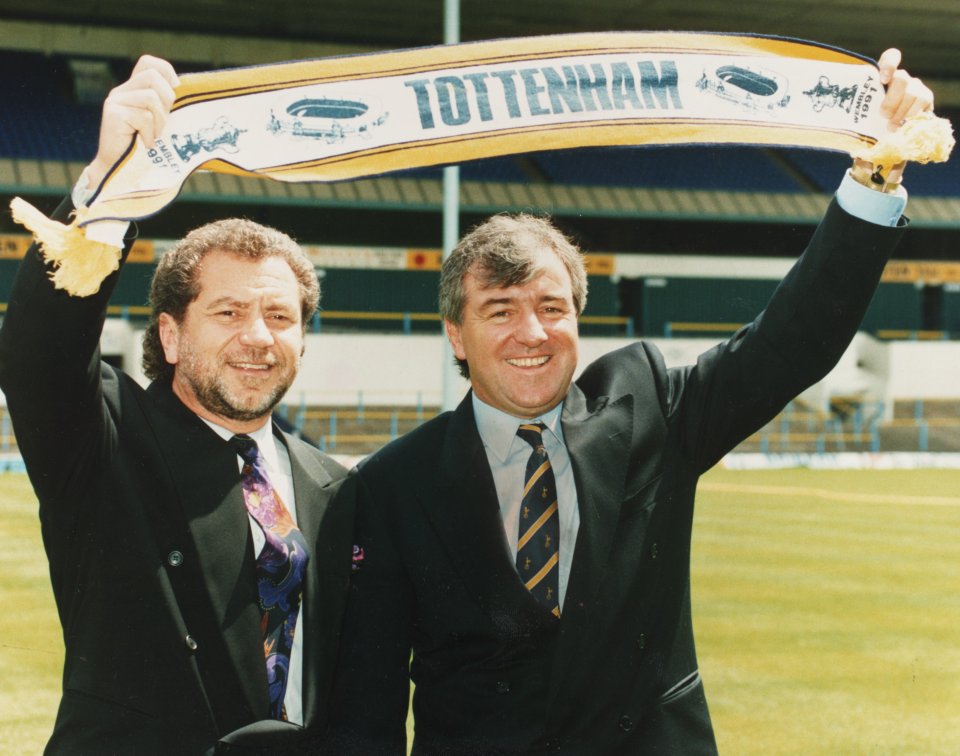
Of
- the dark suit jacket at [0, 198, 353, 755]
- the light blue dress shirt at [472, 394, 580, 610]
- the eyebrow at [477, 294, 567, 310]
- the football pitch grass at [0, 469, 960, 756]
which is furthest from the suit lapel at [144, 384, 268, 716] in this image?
→ the football pitch grass at [0, 469, 960, 756]

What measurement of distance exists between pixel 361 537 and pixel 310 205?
2535 cm

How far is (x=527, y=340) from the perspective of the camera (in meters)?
2.86

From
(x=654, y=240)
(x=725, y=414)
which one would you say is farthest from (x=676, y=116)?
(x=654, y=240)

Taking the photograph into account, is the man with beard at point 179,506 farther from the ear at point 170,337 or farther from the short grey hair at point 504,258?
the short grey hair at point 504,258

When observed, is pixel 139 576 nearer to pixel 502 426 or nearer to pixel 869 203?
pixel 502 426

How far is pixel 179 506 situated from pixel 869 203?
1.81m

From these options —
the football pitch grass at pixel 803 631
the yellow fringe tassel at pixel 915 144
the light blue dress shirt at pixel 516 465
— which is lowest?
the football pitch grass at pixel 803 631

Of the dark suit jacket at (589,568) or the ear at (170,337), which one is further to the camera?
the ear at (170,337)

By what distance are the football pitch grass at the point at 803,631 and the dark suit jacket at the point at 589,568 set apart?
11.2 feet

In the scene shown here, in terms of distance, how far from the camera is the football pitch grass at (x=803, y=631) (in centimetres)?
624

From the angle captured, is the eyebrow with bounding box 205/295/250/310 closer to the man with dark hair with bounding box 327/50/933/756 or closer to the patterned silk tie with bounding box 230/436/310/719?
the patterned silk tie with bounding box 230/436/310/719

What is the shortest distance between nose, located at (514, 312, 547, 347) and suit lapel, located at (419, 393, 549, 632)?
0.87ft

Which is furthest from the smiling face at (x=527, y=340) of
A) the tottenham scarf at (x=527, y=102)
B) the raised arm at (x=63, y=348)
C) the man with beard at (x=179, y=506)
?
the raised arm at (x=63, y=348)

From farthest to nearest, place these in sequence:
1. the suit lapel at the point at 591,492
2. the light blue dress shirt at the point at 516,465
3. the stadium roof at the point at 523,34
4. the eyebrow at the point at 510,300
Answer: the stadium roof at the point at 523,34
the eyebrow at the point at 510,300
the light blue dress shirt at the point at 516,465
the suit lapel at the point at 591,492
